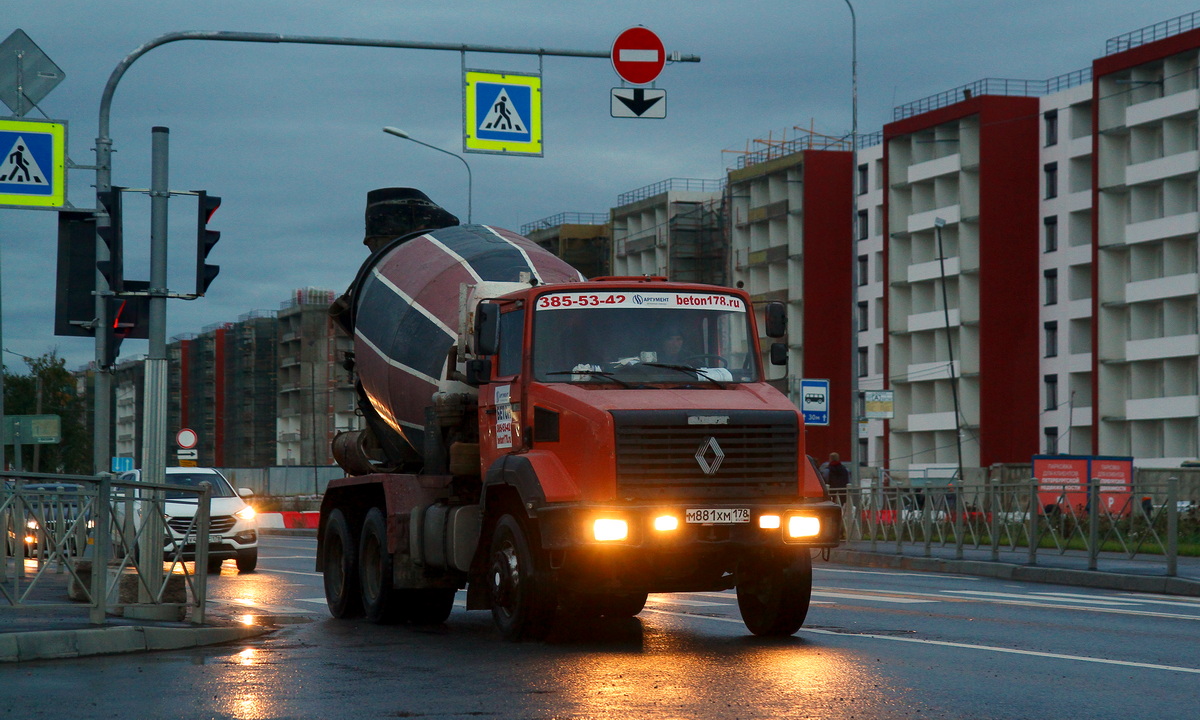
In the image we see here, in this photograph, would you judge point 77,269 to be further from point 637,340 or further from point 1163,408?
point 1163,408

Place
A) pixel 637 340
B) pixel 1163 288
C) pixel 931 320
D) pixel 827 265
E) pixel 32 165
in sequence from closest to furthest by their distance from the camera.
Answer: pixel 637 340 < pixel 32 165 < pixel 1163 288 < pixel 931 320 < pixel 827 265

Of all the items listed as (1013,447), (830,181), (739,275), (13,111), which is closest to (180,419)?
(739,275)

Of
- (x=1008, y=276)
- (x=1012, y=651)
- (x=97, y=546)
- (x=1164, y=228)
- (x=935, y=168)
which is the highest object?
(x=935, y=168)

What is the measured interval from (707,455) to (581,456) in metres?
0.92

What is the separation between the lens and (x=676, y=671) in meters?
10.1

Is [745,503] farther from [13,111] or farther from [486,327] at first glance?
[13,111]

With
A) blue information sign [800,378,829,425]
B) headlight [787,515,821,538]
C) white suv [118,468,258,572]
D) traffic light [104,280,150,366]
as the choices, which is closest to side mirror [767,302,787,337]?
headlight [787,515,821,538]

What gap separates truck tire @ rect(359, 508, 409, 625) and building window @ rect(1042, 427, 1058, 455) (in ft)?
212

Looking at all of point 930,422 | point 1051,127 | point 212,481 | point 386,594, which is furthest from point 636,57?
point 930,422

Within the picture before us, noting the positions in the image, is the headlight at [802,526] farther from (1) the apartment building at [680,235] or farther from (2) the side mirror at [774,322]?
(1) the apartment building at [680,235]

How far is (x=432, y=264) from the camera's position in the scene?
15.3 meters

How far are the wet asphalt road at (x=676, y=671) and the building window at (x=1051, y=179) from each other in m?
63.4

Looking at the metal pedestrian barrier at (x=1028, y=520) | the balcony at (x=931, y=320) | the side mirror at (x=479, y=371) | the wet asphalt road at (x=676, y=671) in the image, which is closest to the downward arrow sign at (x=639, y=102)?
the side mirror at (x=479, y=371)

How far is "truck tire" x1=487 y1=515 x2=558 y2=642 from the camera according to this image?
11.9m
